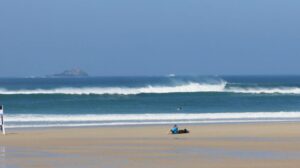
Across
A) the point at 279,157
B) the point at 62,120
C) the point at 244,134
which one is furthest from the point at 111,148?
the point at 62,120

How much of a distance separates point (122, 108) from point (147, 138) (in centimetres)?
2352

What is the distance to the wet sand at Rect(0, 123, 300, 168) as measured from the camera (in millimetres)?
14836

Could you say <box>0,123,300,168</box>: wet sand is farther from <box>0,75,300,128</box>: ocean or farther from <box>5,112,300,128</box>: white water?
<box>0,75,300,128</box>: ocean

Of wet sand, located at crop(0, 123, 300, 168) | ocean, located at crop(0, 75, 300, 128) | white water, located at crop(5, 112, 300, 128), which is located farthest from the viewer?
ocean, located at crop(0, 75, 300, 128)

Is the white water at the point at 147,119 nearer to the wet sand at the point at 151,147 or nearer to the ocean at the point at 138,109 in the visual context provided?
the ocean at the point at 138,109

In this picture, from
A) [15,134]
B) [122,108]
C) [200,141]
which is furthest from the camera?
[122,108]

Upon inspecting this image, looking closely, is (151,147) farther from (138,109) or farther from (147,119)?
(138,109)

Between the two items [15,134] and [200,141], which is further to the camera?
[15,134]

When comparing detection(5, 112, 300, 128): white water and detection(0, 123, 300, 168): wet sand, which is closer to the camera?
detection(0, 123, 300, 168): wet sand

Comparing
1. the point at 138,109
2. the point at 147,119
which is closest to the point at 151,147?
the point at 147,119

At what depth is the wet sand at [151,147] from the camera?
14.8 m

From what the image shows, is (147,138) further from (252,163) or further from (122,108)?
(122,108)

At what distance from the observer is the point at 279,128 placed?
83.2ft

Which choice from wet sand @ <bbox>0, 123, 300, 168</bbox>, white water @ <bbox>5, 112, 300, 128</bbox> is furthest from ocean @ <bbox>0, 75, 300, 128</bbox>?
wet sand @ <bbox>0, 123, 300, 168</bbox>
